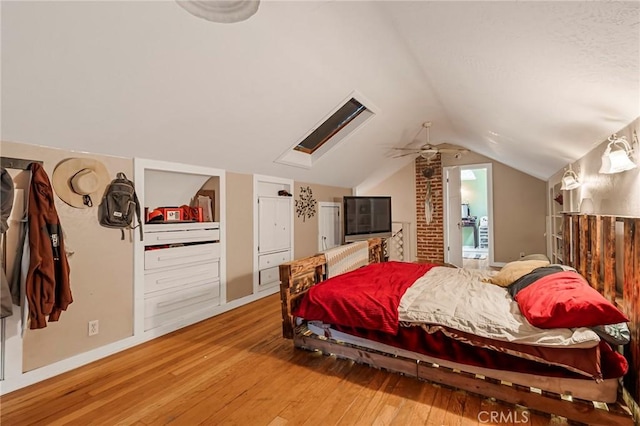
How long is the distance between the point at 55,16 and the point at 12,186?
1.25 metres

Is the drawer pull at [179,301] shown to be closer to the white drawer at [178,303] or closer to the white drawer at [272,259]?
the white drawer at [178,303]

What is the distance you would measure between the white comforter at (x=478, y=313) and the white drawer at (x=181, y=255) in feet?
8.02

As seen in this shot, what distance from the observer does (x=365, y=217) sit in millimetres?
5914

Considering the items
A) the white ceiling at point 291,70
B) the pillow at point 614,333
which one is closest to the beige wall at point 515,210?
the white ceiling at point 291,70

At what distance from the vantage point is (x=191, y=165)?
344 centimetres

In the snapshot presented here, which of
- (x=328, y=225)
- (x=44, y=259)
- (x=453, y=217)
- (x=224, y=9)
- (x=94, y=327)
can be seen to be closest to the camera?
(x=224, y=9)

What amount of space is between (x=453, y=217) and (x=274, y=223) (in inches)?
163

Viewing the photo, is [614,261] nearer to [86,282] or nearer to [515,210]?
[86,282]

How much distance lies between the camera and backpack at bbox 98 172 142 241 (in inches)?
105

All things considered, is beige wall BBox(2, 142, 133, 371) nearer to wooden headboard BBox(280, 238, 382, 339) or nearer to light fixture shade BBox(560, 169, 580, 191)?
wooden headboard BBox(280, 238, 382, 339)

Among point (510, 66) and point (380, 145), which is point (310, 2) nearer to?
point (510, 66)

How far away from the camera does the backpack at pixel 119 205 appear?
8.76 feet

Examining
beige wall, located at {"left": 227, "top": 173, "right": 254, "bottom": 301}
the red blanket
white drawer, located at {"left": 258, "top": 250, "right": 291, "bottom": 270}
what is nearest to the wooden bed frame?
the red blanket

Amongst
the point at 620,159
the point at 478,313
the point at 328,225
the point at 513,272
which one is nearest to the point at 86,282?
the point at 478,313
